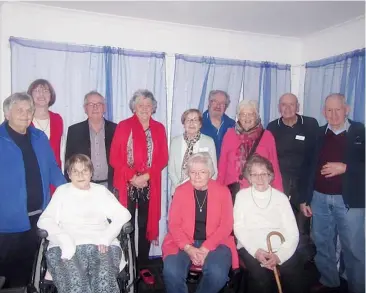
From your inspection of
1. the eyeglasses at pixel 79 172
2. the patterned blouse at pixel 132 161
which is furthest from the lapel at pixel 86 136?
the eyeglasses at pixel 79 172

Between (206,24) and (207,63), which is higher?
(206,24)

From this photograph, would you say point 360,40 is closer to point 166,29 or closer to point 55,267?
point 166,29

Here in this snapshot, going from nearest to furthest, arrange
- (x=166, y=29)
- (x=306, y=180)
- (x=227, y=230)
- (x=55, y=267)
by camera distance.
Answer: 1. (x=55, y=267)
2. (x=227, y=230)
3. (x=306, y=180)
4. (x=166, y=29)

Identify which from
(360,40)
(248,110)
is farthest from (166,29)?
(360,40)

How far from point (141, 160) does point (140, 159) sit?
0.01 meters

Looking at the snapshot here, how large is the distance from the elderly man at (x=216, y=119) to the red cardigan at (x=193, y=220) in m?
0.93

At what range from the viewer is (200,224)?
8.45ft

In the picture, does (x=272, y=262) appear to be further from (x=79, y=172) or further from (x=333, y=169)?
(x=79, y=172)

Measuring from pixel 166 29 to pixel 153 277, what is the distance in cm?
275

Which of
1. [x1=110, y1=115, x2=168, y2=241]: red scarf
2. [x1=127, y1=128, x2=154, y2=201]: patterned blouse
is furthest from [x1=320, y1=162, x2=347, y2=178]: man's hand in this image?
[x1=127, y1=128, x2=154, y2=201]: patterned blouse

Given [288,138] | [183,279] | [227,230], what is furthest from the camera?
[288,138]

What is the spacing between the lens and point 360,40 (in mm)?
3475

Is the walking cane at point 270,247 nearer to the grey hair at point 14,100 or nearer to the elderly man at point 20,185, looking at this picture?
the elderly man at point 20,185

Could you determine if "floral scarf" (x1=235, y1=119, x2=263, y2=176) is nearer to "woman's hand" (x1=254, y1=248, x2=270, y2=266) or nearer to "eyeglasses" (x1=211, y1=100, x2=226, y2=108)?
"eyeglasses" (x1=211, y1=100, x2=226, y2=108)
